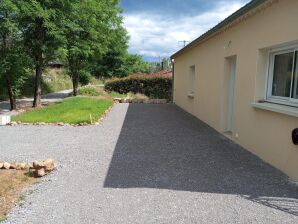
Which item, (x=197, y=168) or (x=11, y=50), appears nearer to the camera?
(x=197, y=168)

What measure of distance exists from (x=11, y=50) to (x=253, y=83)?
13755 mm

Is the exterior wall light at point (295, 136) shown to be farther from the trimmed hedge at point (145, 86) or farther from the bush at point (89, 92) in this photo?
the bush at point (89, 92)

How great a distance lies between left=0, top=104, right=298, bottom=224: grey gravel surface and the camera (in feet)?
13.2

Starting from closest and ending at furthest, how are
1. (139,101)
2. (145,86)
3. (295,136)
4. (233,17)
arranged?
(295,136)
(233,17)
(139,101)
(145,86)

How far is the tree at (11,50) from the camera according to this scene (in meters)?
15.0

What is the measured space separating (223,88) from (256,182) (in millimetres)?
4651

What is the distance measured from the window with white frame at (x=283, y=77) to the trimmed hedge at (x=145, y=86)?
1650 centimetres

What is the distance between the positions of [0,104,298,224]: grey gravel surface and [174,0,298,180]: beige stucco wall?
1.28ft

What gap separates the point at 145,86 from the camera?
81.5ft

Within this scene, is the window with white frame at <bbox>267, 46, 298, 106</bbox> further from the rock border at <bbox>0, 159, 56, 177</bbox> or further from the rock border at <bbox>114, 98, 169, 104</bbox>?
the rock border at <bbox>114, 98, 169, 104</bbox>

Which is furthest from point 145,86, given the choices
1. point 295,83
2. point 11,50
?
point 295,83

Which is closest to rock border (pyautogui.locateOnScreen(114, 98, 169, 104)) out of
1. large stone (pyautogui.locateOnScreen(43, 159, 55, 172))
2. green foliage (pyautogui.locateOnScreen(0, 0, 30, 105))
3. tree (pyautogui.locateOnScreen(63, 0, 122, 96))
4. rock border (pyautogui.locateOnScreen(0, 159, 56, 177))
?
tree (pyautogui.locateOnScreen(63, 0, 122, 96))

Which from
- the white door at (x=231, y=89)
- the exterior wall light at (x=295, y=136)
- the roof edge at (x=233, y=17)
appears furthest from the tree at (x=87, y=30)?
the exterior wall light at (x=295, y=136)

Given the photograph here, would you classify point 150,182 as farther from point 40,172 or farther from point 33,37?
point 33,37
